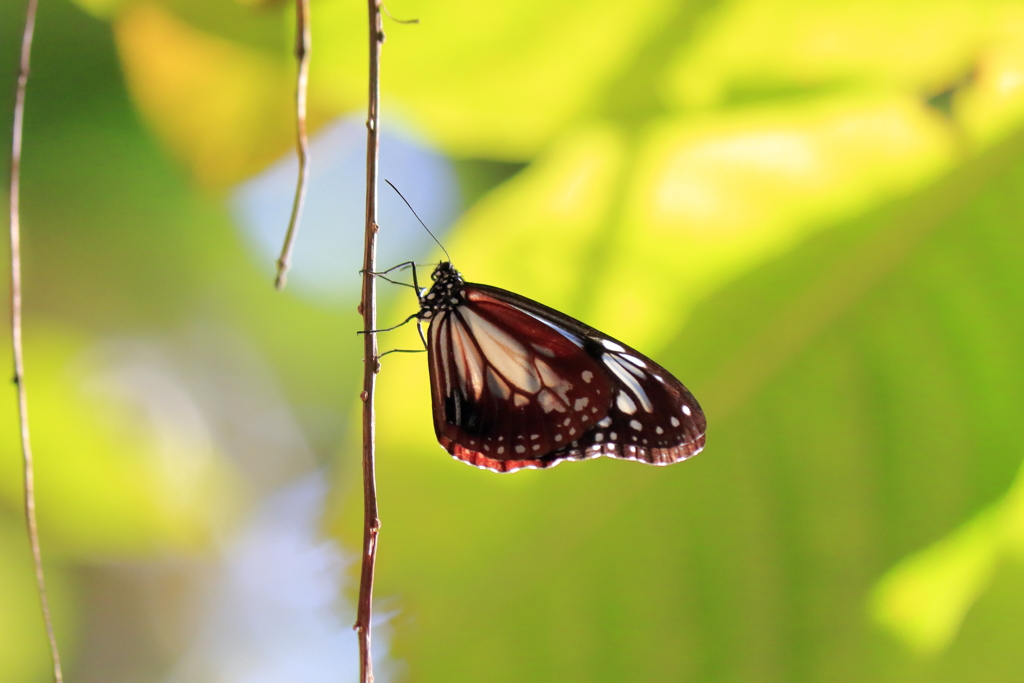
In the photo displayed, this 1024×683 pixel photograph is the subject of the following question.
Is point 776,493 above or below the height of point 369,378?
below

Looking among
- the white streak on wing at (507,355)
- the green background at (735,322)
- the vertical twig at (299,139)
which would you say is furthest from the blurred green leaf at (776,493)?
the vertical twig at (299,139)

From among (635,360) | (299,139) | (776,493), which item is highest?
(299,139)

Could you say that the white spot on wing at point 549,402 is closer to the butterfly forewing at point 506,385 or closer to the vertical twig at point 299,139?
the butterfly forewing at point 506,385

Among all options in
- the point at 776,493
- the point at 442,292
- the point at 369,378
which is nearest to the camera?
the point at 369,378

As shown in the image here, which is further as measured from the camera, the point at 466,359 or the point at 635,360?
the point at 466,359

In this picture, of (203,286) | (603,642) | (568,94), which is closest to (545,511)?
(603,642)

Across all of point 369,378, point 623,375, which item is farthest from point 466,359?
point 369,378

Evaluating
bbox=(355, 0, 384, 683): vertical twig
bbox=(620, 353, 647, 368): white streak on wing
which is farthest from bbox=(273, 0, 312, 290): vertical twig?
bbox=(620, 353, 647, 368): white streak on wing

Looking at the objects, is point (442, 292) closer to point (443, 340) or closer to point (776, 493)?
point (443, 340)

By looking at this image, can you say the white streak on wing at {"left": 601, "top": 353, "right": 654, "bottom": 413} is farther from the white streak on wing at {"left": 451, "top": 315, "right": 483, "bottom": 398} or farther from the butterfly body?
the white streak on wing at {"left": 451, "top": 315, "right": 483, "bottom": 398}
